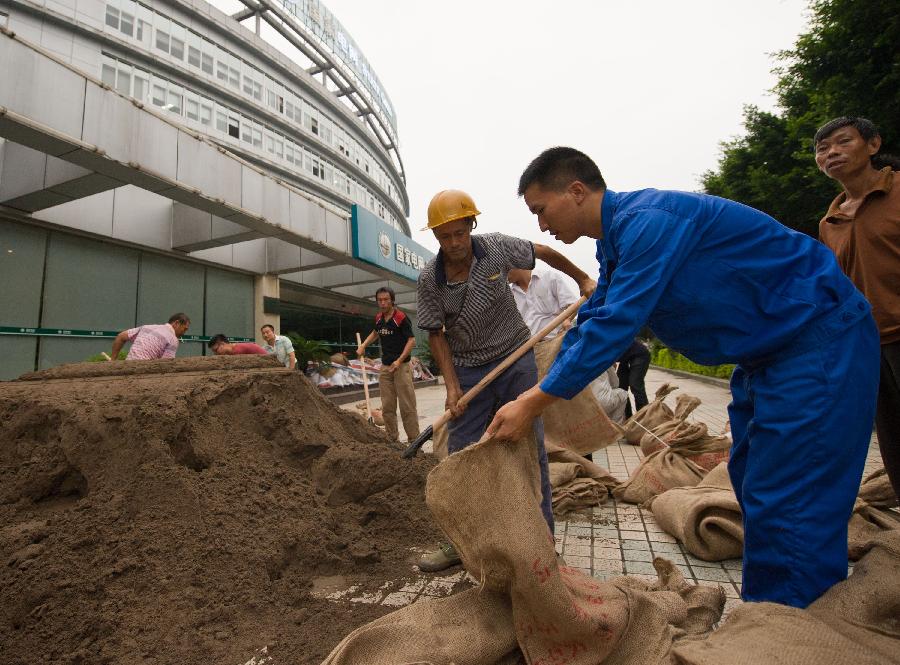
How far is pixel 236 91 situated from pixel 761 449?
25.7 metres

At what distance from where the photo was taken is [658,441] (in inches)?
166

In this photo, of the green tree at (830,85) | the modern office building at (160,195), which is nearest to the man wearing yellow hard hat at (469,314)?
the modern office building at (160,195)

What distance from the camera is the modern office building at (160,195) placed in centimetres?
761

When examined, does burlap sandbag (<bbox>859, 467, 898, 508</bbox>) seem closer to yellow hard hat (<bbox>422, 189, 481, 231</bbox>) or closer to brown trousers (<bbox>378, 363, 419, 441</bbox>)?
yellow hard hat (<bbox>422, 189, 481, 231</bbox>)

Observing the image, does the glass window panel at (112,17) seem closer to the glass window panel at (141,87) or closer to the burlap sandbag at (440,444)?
the glass window panel at (141,87)

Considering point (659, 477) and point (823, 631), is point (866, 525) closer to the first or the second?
point (659, 477)

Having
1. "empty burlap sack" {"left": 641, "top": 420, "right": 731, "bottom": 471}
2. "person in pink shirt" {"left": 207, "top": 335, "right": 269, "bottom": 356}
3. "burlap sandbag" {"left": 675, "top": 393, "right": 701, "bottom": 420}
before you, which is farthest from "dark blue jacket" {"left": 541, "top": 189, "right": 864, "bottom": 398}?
"person in pink shirt" {"left": 207, "top": 335, "right": 269, "bottom": 356}

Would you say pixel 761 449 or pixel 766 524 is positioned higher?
pixel 761 449

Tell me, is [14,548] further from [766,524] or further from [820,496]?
[820,496]

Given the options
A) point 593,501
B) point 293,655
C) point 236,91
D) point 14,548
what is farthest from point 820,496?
point 236,91

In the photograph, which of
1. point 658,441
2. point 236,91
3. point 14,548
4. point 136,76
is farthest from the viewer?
point 236,91

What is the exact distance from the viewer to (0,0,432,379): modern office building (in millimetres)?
7613

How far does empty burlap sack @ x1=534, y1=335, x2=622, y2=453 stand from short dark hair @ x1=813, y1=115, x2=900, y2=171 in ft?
6.48

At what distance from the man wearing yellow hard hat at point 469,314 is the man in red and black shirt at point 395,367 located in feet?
11.0
